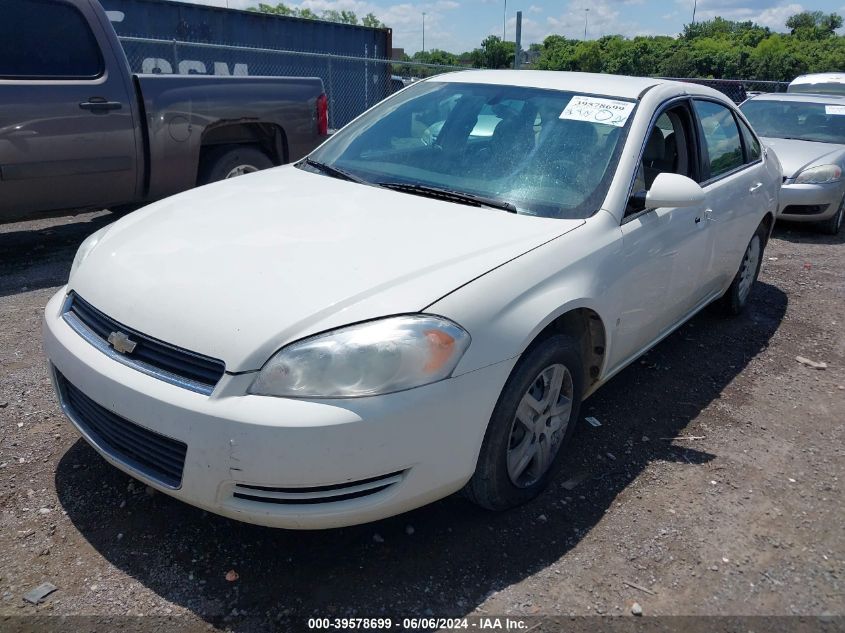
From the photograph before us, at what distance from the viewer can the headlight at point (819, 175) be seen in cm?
794

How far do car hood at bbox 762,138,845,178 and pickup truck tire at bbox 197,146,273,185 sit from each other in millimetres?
5804

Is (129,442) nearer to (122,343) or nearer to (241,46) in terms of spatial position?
(122,343)

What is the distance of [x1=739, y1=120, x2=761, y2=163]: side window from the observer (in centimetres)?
488

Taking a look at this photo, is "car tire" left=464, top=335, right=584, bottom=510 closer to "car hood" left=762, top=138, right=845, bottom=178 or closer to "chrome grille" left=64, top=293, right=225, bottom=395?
"chrome grille" left=64, top=293, right=225, bottom=395

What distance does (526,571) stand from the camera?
2582mm

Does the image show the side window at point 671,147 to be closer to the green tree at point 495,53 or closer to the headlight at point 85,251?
the headlight at point 85,251

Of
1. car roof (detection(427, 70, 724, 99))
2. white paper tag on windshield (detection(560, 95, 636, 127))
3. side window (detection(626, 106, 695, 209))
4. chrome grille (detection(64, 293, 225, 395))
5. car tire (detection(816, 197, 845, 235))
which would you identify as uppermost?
car roof (detection(427, 70, 724, 99))

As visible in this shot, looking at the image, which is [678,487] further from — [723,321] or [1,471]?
[1,471]

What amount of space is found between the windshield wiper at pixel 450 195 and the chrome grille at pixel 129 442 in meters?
1.60

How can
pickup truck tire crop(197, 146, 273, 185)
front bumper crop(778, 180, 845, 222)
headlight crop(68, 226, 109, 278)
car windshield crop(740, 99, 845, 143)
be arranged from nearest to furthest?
1. headlight crop(68, 226, 109, 278)
2. pickup truck tire crop(197, 146, 273, 185)
3. front bumper crop(778, 180, 845, 222)
4. car windshield crop(740, 99, 845, 143)

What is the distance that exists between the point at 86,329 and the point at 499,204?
173cm

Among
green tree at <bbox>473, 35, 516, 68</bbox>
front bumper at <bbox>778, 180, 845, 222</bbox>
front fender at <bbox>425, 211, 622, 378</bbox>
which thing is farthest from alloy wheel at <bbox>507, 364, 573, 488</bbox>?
green tree at <bbox>473, 35, 516, 68</bbox>

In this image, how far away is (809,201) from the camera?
311 inches

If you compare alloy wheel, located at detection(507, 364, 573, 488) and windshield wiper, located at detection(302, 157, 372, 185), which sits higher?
windshield wiper, located at detection(302, 157, 372, 185)
